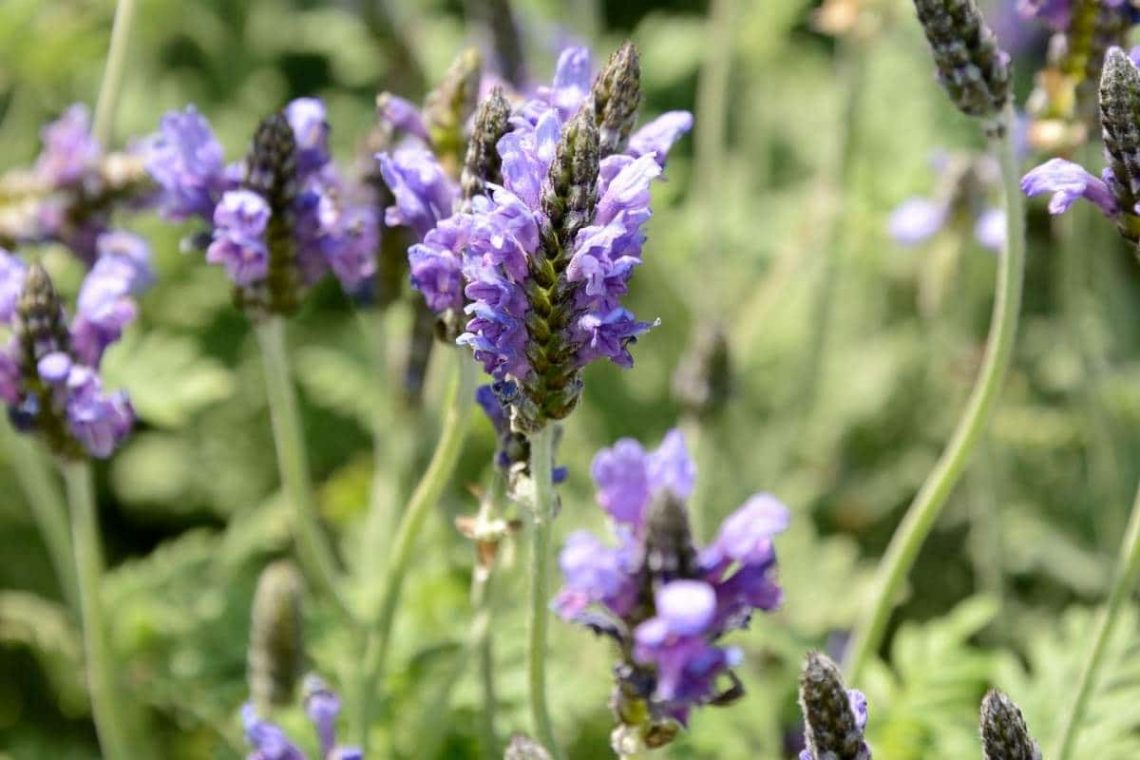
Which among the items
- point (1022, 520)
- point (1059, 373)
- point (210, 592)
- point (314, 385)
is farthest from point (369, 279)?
point (1059, 373)

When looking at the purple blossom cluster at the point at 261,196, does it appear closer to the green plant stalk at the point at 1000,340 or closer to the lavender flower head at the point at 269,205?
the lavender flower head at the point at 269,205

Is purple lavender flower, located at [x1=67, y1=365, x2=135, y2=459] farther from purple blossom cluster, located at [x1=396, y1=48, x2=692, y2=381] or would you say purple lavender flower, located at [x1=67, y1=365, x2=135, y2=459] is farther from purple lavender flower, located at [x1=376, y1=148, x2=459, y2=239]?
purple blossom cluster, located at [x1=396, y1=48, x2=692, y2=381]

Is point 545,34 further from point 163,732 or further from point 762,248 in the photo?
point 163,732

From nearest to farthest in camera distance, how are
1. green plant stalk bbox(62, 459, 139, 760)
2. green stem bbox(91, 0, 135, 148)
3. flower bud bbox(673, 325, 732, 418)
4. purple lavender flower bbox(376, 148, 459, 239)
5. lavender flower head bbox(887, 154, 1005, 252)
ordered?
purple lavender flower bbox(376, 148, 459, 239)
green plant stalk bbox(62, 459, 139, 760)
green stem bbox(91, 0, 135, 148)
flower bud bbox(673, 325, 732, 418)
lavender flower head bbox(887, 154, 1005, 252)

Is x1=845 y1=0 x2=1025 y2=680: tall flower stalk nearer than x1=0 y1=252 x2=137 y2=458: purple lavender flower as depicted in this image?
Yes

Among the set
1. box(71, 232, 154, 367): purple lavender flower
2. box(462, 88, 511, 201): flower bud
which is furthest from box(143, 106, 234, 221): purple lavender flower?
box(462, 88, 511, 201): flower bud

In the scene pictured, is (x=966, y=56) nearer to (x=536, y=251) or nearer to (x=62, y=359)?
(x=536, y=251)
